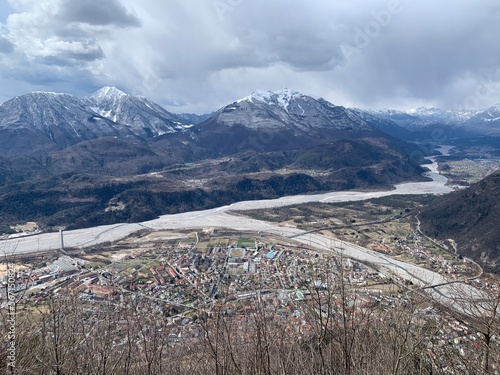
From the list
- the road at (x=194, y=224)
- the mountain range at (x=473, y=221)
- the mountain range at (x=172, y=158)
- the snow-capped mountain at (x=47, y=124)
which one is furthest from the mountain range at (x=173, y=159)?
the mountain range at (x=473, y=221)

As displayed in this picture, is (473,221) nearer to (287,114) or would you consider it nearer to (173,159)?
(173,159)

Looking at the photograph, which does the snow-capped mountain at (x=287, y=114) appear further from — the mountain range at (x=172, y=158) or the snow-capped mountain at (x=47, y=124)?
the snow-capped mountain at (x=47, y=124)

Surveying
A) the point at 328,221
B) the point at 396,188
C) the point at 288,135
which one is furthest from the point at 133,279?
the point at 288,135

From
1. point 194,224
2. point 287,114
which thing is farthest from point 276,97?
point 194,224

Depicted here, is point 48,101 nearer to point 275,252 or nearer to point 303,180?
point 303,180

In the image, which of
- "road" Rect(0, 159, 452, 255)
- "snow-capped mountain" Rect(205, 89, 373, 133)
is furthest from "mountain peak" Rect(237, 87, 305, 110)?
"road" Rect(0, 159, 452, 255)
